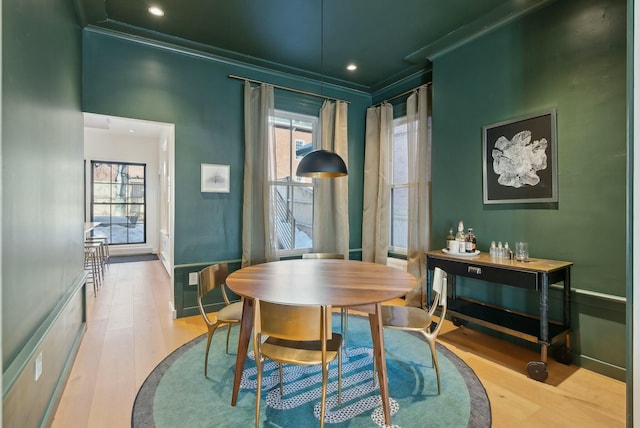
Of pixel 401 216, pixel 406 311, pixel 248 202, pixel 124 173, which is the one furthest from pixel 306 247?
pixel 124 173

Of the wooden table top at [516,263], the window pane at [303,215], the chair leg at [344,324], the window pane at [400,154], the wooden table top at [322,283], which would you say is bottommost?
the chair leg at [344,324]

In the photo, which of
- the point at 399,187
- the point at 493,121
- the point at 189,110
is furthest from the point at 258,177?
the point at 493,121

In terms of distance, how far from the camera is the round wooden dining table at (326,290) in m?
1.79

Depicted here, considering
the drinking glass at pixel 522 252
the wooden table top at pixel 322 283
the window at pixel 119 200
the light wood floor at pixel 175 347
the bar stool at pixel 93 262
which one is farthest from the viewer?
the window at pixel 119 200

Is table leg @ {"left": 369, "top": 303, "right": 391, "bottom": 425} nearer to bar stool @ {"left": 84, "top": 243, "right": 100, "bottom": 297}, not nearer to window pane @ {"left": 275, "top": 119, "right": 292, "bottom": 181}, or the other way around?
window pane @ {"left": 275, "top": 119, "right": 292, "bottom": 181}

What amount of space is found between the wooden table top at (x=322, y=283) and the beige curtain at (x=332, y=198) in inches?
65.5

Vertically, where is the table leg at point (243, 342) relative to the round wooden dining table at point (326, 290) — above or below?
below

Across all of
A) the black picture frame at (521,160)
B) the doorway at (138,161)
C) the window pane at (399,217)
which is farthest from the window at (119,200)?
the black picture frame at (521,160)

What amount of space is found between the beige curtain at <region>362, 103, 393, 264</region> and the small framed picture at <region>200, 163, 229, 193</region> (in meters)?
2.06

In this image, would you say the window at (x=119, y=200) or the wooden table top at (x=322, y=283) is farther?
the window at (x=119, y=200)

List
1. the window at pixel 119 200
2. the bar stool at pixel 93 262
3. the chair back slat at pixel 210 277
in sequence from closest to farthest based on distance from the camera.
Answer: the chair back slat at pixel 210 277, the bar stool at pixel 93 262, the window at pixel 119 200

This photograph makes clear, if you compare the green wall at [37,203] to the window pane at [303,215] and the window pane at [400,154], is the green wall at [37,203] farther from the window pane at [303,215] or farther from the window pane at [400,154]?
the window pane at [400,154]

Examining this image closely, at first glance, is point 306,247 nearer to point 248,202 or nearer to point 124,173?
point 248,202

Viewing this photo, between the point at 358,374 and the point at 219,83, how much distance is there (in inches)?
137
